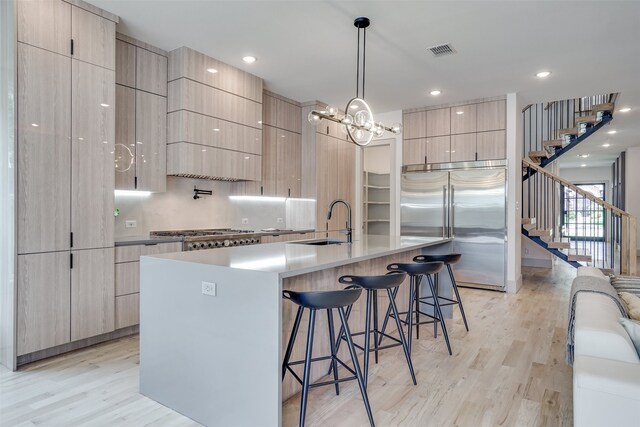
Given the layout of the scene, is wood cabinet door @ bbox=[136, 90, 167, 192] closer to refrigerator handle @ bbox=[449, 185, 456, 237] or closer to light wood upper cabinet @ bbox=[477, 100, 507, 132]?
refrigerator handle @ bbox=[449, 185, 456, 237]

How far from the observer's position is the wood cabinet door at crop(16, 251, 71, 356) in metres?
2.79

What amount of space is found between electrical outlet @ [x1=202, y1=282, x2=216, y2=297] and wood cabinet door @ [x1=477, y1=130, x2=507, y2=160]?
481 centimetres

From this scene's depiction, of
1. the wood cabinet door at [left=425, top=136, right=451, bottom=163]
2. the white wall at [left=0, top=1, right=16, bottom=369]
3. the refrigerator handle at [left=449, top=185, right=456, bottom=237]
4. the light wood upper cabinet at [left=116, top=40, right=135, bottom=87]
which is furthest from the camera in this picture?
the wood cabinet door at [left=425, top=136, right=451, bottom=163]

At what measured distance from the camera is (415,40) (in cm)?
376

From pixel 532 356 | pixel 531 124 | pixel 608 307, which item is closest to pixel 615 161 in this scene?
pixel 531 124

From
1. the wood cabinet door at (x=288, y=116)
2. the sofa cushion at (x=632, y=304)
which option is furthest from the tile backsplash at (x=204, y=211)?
the sofa cushion at (x=632, y=304)

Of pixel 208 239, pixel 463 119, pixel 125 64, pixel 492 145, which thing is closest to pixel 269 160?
pixel 208 239

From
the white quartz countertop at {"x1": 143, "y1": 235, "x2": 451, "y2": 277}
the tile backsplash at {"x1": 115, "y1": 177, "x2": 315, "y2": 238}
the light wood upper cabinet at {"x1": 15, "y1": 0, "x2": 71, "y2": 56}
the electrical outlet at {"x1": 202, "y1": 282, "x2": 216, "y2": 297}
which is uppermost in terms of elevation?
the light wood upper cabinet at {"x1": 15, "y1": 0, "x2": 71, "y2": 56}

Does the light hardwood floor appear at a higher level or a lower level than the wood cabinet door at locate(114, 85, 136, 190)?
lower

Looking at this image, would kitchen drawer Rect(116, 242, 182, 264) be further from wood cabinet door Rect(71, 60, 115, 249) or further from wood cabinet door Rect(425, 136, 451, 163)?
wood cabinet door Rect(425, 136, 451, 163)

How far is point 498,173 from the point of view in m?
5.51

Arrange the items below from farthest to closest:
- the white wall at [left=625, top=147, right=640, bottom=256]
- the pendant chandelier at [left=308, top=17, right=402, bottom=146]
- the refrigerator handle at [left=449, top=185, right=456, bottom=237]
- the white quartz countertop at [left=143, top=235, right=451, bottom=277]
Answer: the white wall at [left=625, top=147, right=640, bottom=256]
the refrigerator handle at [left=449, top=185, right=456, bottom=237]
the pendant chandelier at [left=308, top=17, right=402, bottom=146]
the white quartz countertop at [left=143, top=235, right=451, bottom=277]

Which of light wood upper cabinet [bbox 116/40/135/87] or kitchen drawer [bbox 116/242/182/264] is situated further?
light wood upper cabinet [bbox 116/40/135/87]

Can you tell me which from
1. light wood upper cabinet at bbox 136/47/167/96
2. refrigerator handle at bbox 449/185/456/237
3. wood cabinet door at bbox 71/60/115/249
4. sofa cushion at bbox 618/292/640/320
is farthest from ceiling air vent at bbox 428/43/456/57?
wood cabinet door at bbox 71/60/115/249
